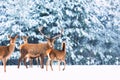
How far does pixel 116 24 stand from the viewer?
22.6 m

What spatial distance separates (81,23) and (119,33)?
→ 233 centimetres

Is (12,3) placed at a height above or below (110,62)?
above

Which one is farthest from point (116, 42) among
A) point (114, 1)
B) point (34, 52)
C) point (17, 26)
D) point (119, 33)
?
point (34, 52)

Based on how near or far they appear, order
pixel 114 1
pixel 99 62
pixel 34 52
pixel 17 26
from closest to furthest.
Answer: pixel 34 52 < pixel 17 26 < pixel 99 62 < pixel 114 1

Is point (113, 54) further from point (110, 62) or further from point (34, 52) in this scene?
point (34, 52)

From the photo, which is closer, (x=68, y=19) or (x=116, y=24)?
(x=68, y=19)

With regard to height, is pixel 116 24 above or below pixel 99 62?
above

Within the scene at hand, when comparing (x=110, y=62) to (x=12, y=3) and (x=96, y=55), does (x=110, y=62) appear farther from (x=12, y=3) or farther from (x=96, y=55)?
(x=12, y=3)

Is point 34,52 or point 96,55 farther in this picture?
point 96,55

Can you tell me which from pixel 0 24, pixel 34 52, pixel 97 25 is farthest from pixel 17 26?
pixel 34 52

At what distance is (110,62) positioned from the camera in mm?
22797

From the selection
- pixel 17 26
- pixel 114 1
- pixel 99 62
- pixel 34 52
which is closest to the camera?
pixel 34 52

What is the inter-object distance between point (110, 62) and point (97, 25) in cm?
184

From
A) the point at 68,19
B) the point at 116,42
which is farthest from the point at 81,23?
the point at 116,42
